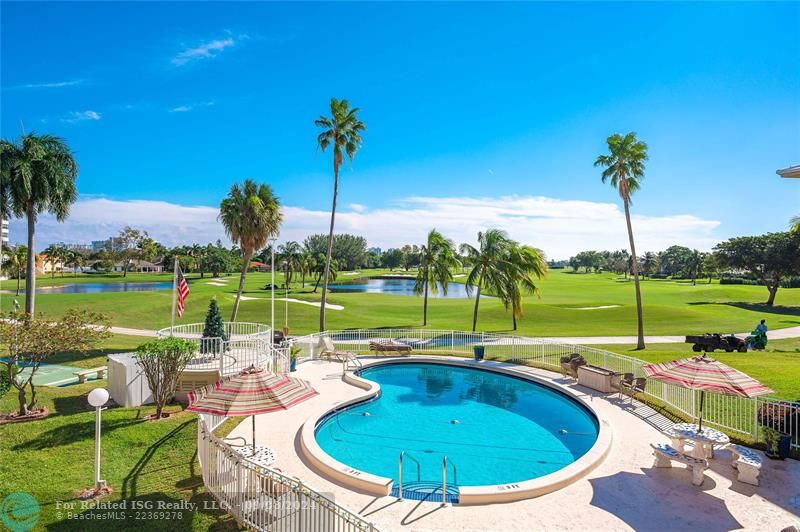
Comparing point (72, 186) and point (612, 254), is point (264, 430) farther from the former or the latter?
point (612, 254)

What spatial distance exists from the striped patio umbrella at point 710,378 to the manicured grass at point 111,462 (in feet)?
32.5

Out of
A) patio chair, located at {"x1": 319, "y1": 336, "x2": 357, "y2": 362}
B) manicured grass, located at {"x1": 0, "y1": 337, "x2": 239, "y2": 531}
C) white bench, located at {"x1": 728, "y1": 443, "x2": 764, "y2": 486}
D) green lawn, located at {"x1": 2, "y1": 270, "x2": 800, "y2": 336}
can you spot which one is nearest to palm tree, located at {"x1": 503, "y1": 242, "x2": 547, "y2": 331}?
green lawn, located at {"x1": 2, "y1": 270, "x2": 800, "y2": 336}

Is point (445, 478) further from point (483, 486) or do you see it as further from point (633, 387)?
point (633, 387)

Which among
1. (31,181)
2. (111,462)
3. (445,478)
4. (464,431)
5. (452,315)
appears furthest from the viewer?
(452,315)

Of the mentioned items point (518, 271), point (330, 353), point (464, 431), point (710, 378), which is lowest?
point (464, 431)

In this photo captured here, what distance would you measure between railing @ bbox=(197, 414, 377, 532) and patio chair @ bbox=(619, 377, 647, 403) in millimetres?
11367

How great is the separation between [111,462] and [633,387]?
15353 millimetres

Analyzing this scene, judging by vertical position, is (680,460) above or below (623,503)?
above

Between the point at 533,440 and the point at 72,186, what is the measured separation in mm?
25713

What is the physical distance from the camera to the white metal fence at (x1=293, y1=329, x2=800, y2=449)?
10.6 meters

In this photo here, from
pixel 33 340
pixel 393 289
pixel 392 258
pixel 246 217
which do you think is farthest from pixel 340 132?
pixel 392 258

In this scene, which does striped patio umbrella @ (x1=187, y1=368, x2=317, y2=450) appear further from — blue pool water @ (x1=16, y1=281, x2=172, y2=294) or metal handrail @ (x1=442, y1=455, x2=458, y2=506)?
blue pool water @ (x1=16, y1=281, x2=172, y2=294)

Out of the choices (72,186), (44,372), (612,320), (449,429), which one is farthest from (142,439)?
(612,320)

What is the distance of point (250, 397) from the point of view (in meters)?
7.96
